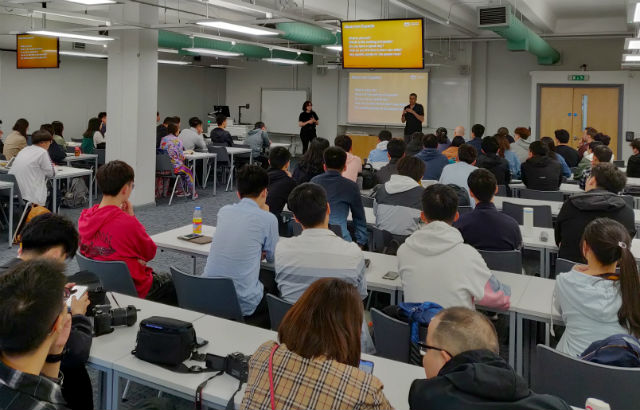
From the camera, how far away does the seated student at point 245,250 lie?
3316mm

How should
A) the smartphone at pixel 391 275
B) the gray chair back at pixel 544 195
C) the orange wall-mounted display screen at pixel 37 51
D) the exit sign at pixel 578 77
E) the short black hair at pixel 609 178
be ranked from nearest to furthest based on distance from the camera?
the smartphone at pixel 391 275, the short black hair at pixel 609 178, the gray chair back at pixel 544 195, the orange wall-mounted display screen at pixel 37 51, the exit sign at pixel 578 77

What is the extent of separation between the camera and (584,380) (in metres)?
2.10

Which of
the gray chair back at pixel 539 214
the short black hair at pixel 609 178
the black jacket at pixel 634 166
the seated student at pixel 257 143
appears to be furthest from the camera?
the seated student at pixel 257 143

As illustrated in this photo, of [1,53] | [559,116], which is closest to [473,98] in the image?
[559,116]

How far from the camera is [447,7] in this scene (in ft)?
31.7

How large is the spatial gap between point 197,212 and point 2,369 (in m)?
3.02

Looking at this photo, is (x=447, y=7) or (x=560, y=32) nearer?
(x=447, y=7)

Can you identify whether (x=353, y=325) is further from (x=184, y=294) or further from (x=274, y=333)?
(x=184, y=294)

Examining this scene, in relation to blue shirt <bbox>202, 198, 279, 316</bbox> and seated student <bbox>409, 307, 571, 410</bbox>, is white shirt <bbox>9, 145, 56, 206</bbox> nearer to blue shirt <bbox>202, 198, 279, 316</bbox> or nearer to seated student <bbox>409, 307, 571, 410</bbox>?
blue shirt <bbox>202, 198, 279, 316</bbox>

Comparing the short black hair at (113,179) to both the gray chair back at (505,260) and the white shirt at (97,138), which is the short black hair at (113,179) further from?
the white shirt at (97,138)

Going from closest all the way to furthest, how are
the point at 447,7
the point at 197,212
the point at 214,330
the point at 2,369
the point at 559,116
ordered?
the point at 2,369 < the point at 214,330 < the point at 197,212 < the point at 447,7 < the point at 559,116

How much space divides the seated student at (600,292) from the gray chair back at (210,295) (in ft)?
5.21

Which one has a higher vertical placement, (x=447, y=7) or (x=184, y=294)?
(x=447, y=7)

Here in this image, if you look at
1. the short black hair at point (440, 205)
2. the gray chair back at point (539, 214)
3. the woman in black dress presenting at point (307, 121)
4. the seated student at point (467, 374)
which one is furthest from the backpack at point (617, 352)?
the woman in black dress presenting at point (307, 121)
